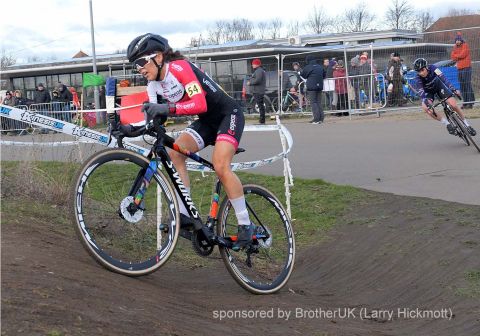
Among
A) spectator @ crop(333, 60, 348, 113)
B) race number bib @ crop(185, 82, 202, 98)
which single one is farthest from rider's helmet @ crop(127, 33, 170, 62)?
spectator @ crop(333, 60, 348, 113)

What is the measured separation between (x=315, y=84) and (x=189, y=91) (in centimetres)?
1573

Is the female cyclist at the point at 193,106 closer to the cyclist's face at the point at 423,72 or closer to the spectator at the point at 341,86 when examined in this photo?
the cyclist's face at the point at 423,72

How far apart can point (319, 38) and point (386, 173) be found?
119 ft

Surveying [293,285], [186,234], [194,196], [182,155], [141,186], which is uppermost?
[182,155]

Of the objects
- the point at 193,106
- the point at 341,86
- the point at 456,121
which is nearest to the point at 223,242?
the point at 193,106

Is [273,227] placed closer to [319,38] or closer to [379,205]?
[379,205]

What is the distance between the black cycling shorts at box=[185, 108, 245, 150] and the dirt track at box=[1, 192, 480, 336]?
1.30 m

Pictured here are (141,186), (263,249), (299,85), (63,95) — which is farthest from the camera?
(63,95)

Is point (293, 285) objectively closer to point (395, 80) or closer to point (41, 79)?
point (395, 80)

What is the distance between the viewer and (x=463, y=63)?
20344 mm

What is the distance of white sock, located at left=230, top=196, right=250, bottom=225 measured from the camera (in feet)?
20.0

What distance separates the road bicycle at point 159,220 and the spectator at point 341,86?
1599cm

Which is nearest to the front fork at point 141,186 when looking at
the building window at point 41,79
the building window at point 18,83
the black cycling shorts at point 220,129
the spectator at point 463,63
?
the black cycling shorts at point 220,129

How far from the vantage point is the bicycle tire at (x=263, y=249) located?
20.1ft
